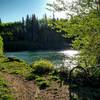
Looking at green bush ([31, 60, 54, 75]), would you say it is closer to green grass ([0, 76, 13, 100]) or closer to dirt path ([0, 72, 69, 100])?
dirt path ([0, 72, 69, 100])

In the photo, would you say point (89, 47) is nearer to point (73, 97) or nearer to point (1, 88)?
point (73, 97)

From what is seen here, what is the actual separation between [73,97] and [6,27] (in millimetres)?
175164

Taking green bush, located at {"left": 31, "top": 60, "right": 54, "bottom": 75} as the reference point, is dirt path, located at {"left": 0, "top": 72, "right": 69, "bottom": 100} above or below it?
below

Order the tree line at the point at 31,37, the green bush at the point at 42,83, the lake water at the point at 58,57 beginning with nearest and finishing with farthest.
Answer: the green bush at the point at 42,83
the lake water at the point at 58,57
the tree line at the point at 31,37

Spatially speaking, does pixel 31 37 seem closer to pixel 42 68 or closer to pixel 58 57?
pixel 58 57

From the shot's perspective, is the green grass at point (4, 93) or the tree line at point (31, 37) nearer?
the green grass at point (4, 93)

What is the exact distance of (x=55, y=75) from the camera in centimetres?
2348

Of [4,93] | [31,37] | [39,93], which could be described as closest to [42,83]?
[39,93]

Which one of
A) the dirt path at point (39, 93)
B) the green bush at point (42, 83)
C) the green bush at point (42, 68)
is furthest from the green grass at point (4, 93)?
the green bush at point (42, 68)

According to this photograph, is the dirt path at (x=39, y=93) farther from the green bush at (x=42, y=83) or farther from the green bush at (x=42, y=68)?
the green bush at (x=42, y=68)

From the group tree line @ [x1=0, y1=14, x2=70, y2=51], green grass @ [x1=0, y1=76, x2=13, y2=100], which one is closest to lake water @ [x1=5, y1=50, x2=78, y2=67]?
green grass @ [x1=0, y1=76, x2=13, y2=100]

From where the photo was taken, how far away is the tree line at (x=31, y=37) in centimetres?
18075

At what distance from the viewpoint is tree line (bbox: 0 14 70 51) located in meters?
181

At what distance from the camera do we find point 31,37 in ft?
654
